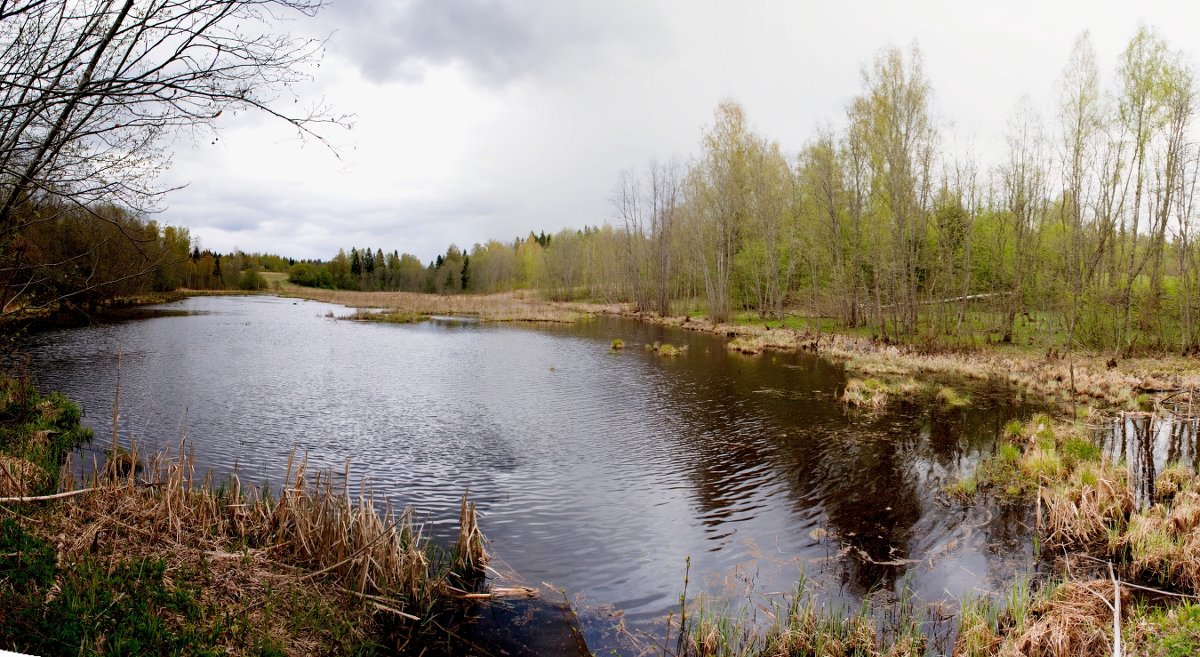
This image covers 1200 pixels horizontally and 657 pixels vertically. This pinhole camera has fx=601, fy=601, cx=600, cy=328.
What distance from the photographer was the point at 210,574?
16.7 feet

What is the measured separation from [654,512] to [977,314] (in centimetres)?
2834

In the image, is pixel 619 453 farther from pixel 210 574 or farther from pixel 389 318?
pixel 389 318

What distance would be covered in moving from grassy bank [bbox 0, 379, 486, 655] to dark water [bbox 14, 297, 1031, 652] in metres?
1.71

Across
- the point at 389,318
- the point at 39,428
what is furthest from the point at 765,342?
the point at 389,318

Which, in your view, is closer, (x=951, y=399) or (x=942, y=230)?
(x=951, y=399)

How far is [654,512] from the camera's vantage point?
9.34m

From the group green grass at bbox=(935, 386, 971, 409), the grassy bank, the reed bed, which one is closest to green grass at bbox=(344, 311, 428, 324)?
green grass at bbox=(935, 386, 971, 409)

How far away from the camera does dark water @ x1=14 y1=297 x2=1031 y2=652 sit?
7.44 meters

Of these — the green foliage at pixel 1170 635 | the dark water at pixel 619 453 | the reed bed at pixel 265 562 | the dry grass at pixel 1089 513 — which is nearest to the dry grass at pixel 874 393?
the dark water at pixel 619 453

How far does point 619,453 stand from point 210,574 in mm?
8392

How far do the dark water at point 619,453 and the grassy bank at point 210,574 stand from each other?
1.71 meters

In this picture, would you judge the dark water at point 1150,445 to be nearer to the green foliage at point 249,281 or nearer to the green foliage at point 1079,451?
the green foliage at point 1079,451

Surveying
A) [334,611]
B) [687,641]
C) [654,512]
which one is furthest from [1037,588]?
[334,611]

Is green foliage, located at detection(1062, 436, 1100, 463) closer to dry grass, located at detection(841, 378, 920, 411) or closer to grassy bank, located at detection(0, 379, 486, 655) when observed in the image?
dry grass, located at detection(841, 378, 920, 411)
